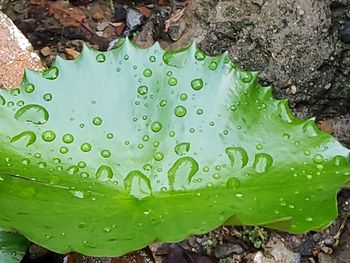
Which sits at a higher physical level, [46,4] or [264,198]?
[264,198]

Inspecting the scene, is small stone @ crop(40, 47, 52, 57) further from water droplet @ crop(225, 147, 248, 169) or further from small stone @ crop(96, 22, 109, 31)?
water droplet @ crop(225, 147, 248, 169)

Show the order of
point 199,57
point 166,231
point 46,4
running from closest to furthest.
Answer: point 166,231 → point 199,57 → point 46,4

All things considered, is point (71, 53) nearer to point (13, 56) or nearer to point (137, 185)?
point (13, 56)

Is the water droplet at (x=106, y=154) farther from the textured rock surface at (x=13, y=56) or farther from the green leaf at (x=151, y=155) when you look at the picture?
the textured rock surface at (x=13, y=56)

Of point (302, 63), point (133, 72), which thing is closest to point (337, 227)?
point (302, 63)

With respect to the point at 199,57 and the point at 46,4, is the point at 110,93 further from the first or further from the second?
the point at 46,4

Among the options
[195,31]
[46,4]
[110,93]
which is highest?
[110,93]
